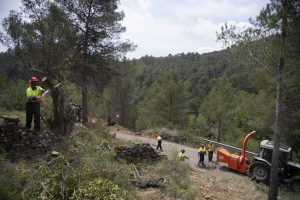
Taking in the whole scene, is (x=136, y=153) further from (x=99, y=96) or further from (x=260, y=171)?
(x=99, y=96)

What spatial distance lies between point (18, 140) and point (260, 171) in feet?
33.6

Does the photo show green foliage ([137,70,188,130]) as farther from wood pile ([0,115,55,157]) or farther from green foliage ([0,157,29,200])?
green foliage ([0,157,29,200])

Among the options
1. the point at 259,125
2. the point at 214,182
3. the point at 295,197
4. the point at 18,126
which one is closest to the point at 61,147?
the point at 18,126

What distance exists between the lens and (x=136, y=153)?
14180mm

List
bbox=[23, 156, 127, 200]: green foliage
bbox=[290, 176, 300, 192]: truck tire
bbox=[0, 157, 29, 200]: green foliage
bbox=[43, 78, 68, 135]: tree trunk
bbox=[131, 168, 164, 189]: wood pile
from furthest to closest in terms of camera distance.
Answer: bbox=[290, 176, 300, 192]: truck tire < bbox=[43, 78, 68, 135]: tree trunk < bbox=[131, 168, 164, 189]: wood pile < bbox=[23, 156, 127, 200]: green foliage < bbox=[0, 157, 29, 200]: green foliage

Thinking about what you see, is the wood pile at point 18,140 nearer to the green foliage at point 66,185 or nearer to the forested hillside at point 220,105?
the green foliage at point 66,185

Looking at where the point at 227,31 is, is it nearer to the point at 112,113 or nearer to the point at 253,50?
the point at 253,50

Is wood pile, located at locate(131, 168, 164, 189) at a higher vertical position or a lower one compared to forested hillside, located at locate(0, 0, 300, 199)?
lower

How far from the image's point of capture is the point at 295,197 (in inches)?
471

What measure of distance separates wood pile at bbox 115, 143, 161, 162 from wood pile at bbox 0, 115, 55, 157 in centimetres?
393

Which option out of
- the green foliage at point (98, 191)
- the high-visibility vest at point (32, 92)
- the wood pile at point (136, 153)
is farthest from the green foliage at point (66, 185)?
the wood pile at point (136, 153)

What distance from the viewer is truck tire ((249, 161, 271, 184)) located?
549 inches

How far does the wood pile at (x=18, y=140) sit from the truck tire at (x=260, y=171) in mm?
9050

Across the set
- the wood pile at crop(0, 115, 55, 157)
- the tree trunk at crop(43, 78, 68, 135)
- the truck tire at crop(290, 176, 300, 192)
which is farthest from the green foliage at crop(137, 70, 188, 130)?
the wood pile at crop(0, 115, 55, 157)
